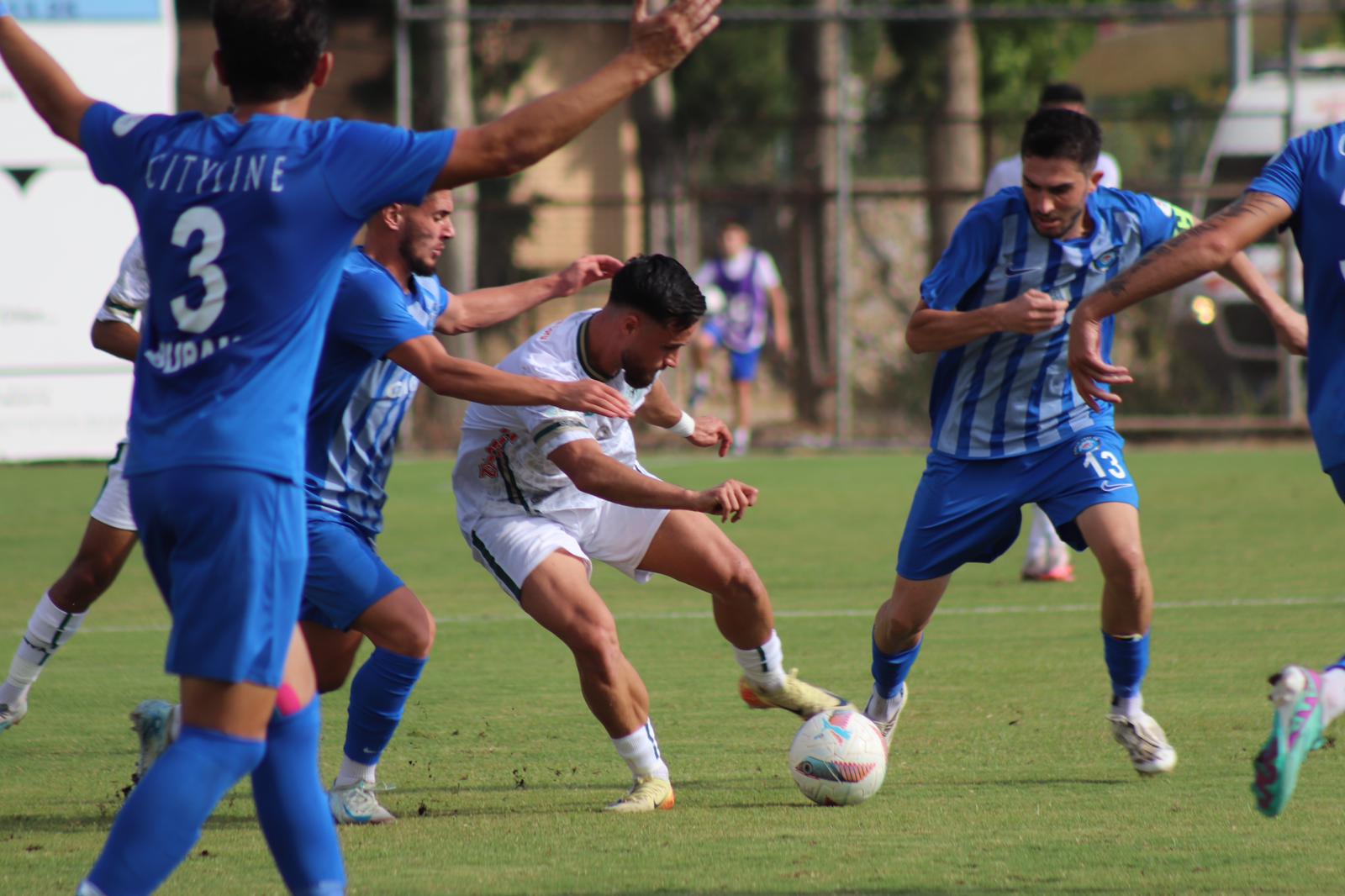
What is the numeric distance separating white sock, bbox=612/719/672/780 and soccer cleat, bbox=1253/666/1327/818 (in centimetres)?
192

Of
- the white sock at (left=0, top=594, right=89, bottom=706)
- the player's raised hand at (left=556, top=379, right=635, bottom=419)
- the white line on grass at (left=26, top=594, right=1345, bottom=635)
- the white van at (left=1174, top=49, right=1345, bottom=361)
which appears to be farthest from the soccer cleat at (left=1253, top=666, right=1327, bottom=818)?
the white van at (left=1174, top=49, right=1345, bottom=361)

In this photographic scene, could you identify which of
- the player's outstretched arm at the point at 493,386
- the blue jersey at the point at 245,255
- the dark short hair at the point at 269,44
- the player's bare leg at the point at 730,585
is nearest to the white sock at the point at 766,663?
the player's bare leg at the point at 730,585

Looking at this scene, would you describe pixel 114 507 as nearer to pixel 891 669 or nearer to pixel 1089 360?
pixel 891 669

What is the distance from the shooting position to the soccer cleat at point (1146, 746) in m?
5.24

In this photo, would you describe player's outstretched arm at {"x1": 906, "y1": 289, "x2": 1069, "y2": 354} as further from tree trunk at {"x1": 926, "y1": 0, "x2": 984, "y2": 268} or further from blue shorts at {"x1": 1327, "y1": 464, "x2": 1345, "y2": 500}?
tree trunk at {"x1": 926, "y1": 0, "x2": 984, "y2": 268}

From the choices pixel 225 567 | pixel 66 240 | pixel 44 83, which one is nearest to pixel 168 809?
pixel 225 567

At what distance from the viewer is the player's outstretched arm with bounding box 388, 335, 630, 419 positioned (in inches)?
171

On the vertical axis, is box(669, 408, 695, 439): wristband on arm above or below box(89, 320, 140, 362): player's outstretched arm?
below

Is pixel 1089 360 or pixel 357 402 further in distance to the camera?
pixel 357 402

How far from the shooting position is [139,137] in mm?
3473

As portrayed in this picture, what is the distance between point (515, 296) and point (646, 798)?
190 cm

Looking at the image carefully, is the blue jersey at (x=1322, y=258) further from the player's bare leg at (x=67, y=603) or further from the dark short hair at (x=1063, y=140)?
the player's bare leg at (x=67, y=603)

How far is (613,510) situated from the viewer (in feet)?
18.6

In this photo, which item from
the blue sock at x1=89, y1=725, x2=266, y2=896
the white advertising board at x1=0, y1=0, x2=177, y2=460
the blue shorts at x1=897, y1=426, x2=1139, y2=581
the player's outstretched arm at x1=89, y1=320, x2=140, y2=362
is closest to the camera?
the blue sock at x1=89, y1=725, x2=266, y2=896
